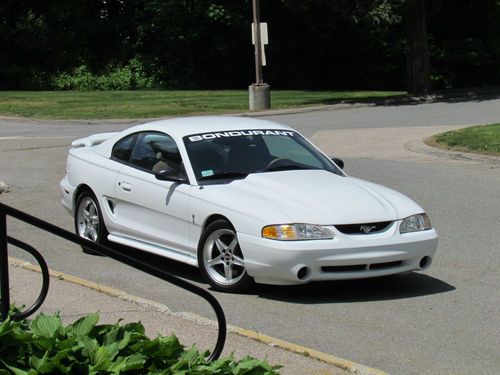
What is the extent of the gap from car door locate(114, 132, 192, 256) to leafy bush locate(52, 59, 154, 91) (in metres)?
37.0

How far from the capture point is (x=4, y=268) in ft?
16.4

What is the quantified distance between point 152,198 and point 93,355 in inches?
178

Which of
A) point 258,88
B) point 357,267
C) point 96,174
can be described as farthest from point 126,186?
point 258,88

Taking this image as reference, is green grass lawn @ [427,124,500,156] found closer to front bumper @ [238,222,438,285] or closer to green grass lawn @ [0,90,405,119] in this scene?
front bumper @ [238,222,438,285]

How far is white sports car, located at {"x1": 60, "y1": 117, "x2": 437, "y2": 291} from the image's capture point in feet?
25.0

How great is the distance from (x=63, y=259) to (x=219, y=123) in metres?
2.09

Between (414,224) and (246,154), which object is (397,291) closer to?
(414,224)

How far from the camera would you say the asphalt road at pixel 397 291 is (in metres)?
6.40

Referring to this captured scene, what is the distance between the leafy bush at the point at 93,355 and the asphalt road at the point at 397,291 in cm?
178

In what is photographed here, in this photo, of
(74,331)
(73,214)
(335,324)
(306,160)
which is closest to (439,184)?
(306,160)

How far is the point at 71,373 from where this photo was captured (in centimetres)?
432

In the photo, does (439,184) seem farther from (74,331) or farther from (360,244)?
(74,331)

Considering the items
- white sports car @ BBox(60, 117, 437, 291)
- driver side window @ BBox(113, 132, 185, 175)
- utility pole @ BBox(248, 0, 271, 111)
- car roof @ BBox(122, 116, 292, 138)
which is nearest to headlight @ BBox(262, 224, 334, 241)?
white sports car @ BBox(60, 117, 437, 291)

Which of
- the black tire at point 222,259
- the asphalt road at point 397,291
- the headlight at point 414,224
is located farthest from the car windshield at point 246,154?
the headlight at point 414,224
